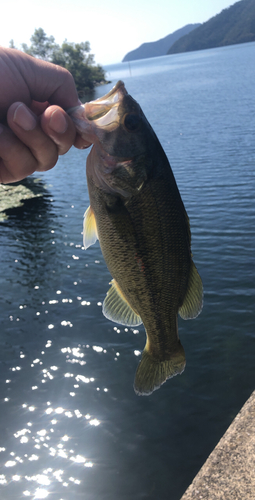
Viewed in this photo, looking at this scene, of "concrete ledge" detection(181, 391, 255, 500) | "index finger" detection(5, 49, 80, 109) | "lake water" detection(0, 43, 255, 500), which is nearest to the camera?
"index finger" detection(5, 49, 80, 109)

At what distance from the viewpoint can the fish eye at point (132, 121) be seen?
7.46ft

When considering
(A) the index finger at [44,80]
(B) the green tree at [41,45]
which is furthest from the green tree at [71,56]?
(A) the index finger at [44,80]

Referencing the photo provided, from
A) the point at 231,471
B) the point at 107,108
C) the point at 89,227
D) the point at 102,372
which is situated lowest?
the point at 102,372

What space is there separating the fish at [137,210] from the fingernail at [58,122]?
0.12m

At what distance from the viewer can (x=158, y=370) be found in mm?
2830

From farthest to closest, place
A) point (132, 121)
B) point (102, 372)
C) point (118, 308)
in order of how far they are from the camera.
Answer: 1. point (102, 372)
2. point (118, 308)
3. point (132, 121)

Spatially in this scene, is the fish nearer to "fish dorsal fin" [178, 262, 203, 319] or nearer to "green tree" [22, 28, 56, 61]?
"fish dorsal fin" [178, 262, 203, 319]

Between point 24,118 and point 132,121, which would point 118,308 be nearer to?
point 132,121

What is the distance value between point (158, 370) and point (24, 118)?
2157mm

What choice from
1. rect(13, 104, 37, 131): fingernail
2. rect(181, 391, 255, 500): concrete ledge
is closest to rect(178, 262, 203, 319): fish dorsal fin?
rect(13, 104, 37, 131): fingernail

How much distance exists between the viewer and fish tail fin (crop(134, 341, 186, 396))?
2.78 metres

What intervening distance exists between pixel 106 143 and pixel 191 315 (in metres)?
1.40

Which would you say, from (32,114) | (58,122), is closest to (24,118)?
(32,114)

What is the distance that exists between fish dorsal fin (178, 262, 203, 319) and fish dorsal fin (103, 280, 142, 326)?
41 cm
